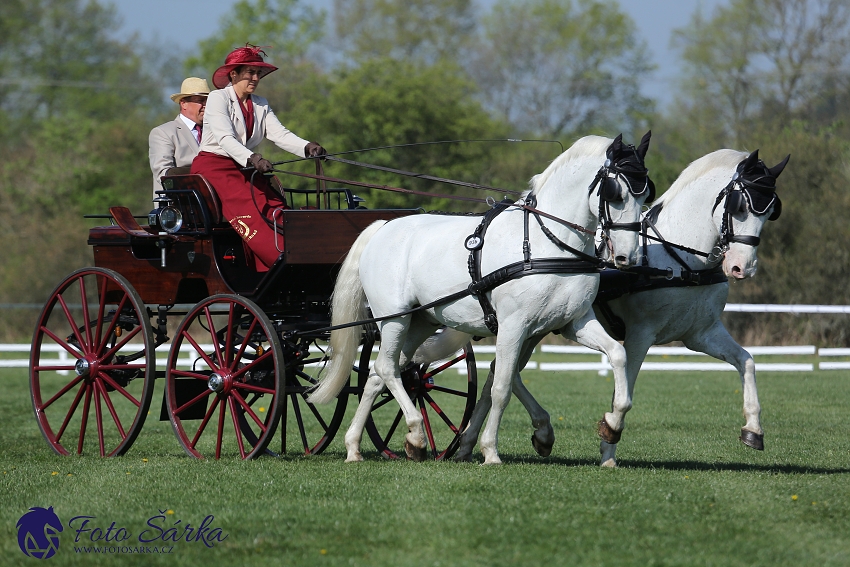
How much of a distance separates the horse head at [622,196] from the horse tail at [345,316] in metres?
1.84

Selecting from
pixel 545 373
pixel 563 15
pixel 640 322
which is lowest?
pixel 545 373

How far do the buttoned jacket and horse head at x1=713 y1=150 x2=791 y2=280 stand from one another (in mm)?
4200

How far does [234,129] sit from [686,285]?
A: 3.29 m

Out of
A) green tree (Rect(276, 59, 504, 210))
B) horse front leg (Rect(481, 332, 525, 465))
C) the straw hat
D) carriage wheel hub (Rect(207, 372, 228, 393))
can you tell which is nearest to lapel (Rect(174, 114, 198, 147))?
the straw hat

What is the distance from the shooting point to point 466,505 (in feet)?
17.5

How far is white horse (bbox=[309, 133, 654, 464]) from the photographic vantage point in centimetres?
619

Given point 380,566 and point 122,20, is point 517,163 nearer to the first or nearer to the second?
point 122,20

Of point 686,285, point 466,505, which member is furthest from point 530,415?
point 466,505

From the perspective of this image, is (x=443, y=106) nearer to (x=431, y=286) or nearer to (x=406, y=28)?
(x=406, y=28)

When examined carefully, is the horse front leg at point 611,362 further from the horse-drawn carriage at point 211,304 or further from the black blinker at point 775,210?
the horse-drawn carriage at point 211,304

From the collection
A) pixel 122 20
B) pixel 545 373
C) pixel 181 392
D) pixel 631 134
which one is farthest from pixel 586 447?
pixel 122 20

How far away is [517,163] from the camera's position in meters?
29.7

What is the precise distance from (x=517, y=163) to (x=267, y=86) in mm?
9205

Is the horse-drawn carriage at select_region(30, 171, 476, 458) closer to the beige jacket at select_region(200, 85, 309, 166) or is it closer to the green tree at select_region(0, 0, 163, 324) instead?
the beige jacket at select_region(200, 85, 309, 166)
